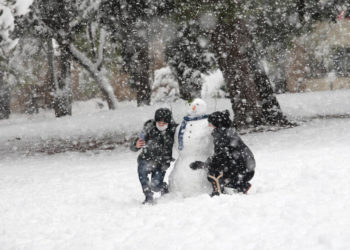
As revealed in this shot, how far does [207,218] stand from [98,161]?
285 inches

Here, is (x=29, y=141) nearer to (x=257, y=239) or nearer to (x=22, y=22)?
(x=22, y=22)

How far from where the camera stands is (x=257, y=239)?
396 cm

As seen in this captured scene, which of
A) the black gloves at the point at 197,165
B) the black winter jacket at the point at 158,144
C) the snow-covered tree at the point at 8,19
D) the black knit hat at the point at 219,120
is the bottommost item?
the black gloves at the point at 197,165

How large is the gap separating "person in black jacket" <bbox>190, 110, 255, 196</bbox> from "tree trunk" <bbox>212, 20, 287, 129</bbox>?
6.91 m

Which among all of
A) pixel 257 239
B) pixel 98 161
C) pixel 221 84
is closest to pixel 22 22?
pixel 98 161

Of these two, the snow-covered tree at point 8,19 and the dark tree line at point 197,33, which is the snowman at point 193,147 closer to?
the snow-covered tree at point 8,19

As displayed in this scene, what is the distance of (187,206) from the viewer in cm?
515

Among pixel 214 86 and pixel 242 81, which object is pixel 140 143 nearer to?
pixel 242 81

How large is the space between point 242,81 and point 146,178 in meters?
7.17

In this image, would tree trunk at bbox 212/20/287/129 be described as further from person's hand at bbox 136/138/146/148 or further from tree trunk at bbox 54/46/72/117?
tree trunk at bbox 54/46/72/117

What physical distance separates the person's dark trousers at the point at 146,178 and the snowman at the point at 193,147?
32cm

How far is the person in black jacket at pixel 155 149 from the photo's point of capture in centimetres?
603

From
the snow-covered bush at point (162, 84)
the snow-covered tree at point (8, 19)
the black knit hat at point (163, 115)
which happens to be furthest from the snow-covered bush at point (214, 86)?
the black knit hat at point (163, 115)

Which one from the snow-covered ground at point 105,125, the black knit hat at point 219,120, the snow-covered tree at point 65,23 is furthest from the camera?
the snow-covered ground at point 105,125
